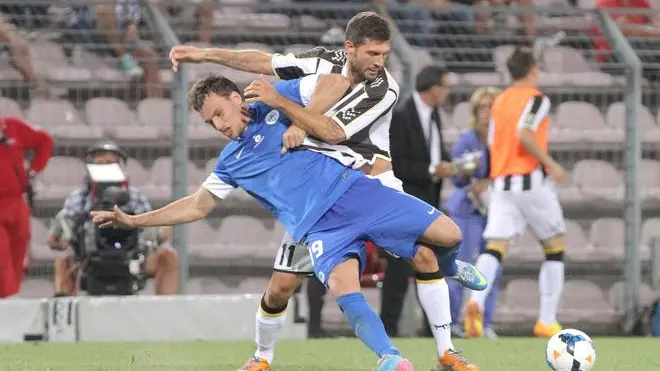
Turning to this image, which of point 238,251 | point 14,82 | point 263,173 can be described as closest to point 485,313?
point 238,251

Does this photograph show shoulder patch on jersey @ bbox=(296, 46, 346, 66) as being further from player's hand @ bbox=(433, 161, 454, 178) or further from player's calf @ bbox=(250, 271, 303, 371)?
player's hand @ bbox=(433, 161, 454, 178)

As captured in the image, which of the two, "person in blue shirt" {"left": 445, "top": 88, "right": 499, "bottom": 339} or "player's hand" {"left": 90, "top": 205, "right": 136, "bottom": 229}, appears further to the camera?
"person in blue shirt" {"left": 445, "top": 88, "right": 499, "bottom": 339}

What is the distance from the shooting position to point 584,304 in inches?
532

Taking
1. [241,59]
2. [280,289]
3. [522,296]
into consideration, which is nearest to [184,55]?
[241,59]

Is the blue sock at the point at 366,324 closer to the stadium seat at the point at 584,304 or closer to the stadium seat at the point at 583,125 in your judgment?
the stadium seat at the point at 584,304

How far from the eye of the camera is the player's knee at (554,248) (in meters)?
11.8

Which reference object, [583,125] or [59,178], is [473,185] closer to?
[583,125]

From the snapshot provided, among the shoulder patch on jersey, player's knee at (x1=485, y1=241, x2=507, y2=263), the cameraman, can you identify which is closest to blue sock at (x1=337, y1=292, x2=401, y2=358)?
the shoulder patch on jersey

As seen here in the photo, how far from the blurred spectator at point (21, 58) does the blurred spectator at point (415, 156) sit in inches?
126

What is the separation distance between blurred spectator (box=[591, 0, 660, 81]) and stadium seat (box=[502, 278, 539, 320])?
216 cm

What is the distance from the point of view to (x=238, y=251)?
1305 centimetres

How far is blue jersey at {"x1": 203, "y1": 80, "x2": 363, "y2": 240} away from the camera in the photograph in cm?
711

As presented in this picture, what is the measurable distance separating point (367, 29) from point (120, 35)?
658 cm

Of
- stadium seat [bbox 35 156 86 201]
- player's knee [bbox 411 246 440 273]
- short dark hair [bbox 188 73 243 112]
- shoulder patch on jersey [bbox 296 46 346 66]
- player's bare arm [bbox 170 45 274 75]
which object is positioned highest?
shoulder patch on jersey [bbox 296 46 346 66]
